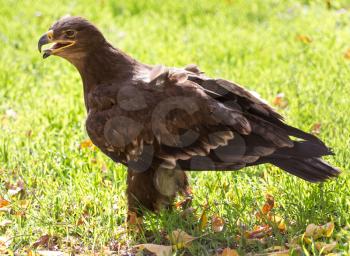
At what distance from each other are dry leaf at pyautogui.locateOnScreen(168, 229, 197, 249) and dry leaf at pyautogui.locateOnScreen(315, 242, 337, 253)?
27.4 inches

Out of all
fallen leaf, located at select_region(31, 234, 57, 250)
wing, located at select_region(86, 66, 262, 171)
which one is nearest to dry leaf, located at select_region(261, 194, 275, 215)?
wing, located at select_region(86, 66, 262, 171)

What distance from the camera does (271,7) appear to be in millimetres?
9125

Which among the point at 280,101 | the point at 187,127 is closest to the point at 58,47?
the point at 187,127

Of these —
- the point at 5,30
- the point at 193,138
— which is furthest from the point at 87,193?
the point at 5,30

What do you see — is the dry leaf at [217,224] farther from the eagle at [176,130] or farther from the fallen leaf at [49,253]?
the fallen leaf at [49,253]

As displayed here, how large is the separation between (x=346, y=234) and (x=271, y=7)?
18.6ft

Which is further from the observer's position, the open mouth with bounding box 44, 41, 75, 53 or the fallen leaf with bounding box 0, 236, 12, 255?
the open mouth with bounding box 44, 41, 75, 53

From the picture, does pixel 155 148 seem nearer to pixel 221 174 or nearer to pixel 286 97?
pixel 221 174

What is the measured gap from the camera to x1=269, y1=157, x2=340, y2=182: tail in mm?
4070

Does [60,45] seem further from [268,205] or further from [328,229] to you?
[328,229]

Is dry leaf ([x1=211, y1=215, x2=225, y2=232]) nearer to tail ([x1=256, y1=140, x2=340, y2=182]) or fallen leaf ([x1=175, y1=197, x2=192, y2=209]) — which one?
fallen leaf ([x1=175, y1=197, x2=192, y2=209])

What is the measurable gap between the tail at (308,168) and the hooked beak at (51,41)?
1.49 meters

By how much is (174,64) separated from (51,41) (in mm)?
2641

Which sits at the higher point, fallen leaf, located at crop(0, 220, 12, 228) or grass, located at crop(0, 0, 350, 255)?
grass, located at crop(0, 0, 350, 255)
